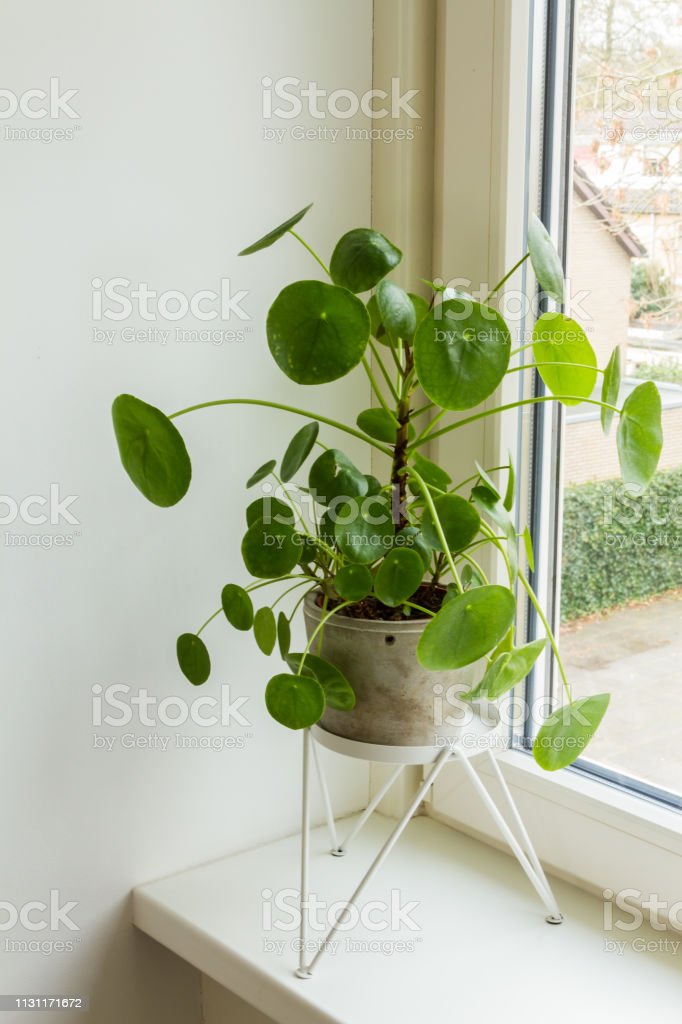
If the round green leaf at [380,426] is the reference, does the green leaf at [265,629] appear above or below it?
below

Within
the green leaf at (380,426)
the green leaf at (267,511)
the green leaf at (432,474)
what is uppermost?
the green leaf at (380,426)

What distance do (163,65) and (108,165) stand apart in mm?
128

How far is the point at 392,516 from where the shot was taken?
3.55 ft

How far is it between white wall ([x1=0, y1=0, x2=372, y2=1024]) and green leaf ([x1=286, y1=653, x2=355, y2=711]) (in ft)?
0.94

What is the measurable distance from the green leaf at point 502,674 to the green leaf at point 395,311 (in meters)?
0.30

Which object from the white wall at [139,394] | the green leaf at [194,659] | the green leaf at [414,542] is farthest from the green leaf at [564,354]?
the green leaf at [194,659]

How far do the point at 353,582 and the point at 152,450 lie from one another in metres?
0.22

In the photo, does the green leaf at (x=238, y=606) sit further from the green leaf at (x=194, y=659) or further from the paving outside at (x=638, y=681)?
the paving outside at (x=638, y=681)

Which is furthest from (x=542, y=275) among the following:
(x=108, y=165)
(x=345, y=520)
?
(x=108, y=165)

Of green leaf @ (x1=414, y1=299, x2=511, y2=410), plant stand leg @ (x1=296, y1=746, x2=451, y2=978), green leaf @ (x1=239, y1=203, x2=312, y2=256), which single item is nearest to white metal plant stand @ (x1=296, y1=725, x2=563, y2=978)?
plant stand leg @ (x1=296, y1=746, x2=451, y2=978)

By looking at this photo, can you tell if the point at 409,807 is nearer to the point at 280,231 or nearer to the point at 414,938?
the point at 414,938

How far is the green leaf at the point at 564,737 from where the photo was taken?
995 mm

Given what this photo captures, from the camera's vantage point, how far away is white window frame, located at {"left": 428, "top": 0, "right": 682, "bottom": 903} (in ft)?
3.94

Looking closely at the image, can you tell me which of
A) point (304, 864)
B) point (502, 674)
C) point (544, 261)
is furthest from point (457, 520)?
point (304, 864)
